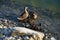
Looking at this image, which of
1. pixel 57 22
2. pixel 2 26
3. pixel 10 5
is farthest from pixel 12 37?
pixel 10 5

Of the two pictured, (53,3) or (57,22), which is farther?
(53,3)

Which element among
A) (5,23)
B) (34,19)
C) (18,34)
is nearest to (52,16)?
(34,19)

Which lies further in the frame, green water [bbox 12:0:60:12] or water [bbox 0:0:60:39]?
green water [bbox 12:0:60:12]

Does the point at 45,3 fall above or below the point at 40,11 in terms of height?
below

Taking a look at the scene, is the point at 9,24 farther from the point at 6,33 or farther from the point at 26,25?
the point at 6,33

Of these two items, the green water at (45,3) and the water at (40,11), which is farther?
the green water at (45,3)

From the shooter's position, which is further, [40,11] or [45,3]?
[45,3]

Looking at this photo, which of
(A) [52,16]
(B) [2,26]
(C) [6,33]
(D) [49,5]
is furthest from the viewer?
(D) [49,5]

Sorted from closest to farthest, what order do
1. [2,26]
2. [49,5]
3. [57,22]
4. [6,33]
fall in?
[6,33] < [2,26] < [57,22] < [49,5]

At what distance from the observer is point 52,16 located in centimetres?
1461

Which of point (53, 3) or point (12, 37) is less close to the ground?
point (12, 37)

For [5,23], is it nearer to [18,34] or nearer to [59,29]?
[18,34]

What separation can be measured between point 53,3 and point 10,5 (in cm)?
342

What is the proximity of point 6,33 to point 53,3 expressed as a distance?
8.09m
